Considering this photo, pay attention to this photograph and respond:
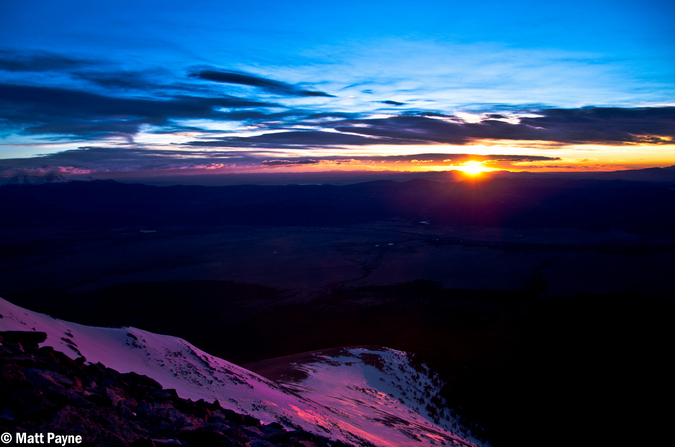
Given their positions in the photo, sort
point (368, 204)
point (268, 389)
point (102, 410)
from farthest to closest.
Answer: point (368, 204) < point (268, 389) < point (102, 410)

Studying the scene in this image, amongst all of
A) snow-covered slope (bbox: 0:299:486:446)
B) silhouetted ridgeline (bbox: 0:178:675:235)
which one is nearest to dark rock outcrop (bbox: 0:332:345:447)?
snow-covered slope (bbox: 0:299:486:446)

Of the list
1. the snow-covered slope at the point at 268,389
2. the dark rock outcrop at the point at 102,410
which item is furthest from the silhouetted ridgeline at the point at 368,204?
the dark rock outcrop at the point at 102,410

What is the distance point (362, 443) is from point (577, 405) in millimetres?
10497

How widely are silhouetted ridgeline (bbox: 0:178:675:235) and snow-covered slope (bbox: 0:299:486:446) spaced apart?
77.6m

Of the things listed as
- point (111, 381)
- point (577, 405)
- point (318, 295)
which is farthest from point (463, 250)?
point (111, 381)

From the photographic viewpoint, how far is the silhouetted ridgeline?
8773cm

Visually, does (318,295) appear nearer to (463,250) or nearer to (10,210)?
(463,250)

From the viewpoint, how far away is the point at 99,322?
2923 cm

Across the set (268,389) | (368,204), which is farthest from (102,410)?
(368,204)

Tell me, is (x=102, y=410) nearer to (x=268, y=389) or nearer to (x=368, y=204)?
(x=268, y=389)

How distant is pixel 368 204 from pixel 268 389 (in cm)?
10845

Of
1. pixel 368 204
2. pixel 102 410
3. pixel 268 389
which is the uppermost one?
pixel 102 410

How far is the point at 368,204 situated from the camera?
118938 mm

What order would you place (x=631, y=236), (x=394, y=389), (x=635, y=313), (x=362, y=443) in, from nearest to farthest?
(x=362, y=443), (x=394, y=389), (x=635, y=313), (x=631, y=236)
